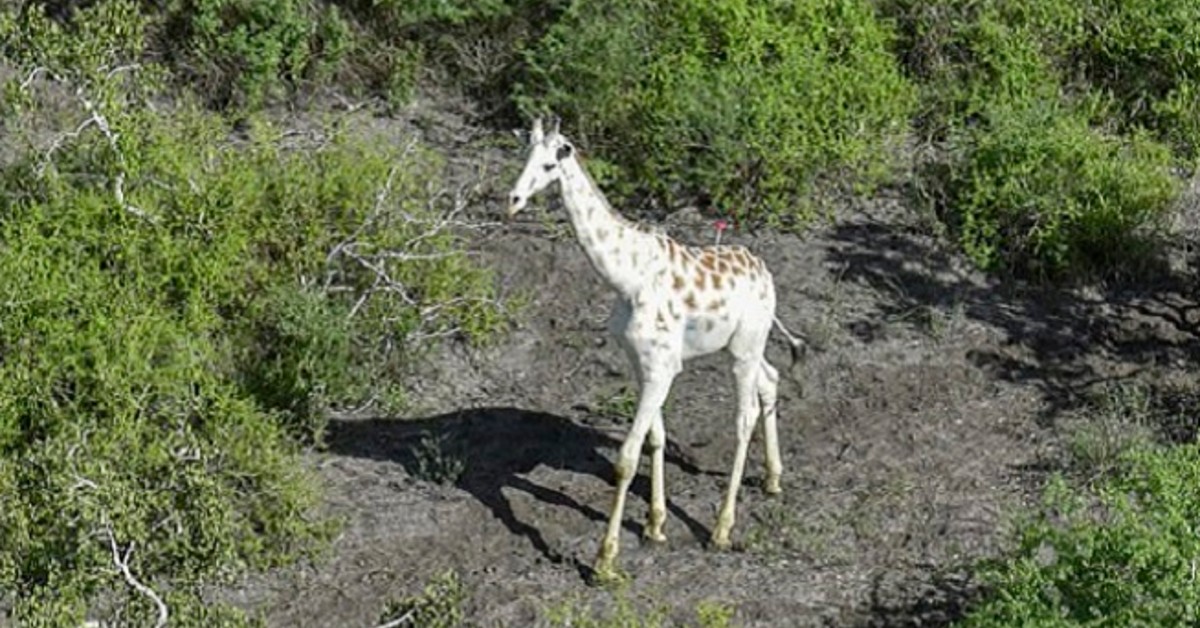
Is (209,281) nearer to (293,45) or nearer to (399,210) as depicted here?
(399,210)

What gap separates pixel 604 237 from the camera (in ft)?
35.6

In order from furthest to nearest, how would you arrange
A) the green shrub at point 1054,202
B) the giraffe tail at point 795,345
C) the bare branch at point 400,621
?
the green shrub at point 1054,202
the giraffe tail at point 795,345
the bare branch at point 400,621

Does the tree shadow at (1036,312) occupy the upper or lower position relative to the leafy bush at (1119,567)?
lower

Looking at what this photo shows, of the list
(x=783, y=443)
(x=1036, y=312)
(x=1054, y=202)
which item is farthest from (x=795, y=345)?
(x=1054, y=202)

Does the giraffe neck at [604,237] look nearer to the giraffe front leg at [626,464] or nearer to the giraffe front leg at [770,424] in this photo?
the giraffe front leg at [626,464]

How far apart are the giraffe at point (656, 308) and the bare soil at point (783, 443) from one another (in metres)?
0.33

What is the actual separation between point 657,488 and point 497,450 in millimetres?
1155

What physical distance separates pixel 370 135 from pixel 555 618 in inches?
202

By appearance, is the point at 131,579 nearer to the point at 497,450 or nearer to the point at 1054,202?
the point at 497,450

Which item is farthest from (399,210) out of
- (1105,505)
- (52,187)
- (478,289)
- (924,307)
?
(1105,505)

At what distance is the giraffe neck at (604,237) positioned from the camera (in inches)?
424

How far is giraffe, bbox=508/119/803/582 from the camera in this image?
10773 mm

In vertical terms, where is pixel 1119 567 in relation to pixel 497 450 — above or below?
above

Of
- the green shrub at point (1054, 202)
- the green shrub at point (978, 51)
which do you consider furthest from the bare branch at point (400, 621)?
the green shrub at point (978, 51)
